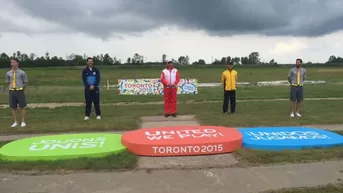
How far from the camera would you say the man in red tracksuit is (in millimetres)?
10961

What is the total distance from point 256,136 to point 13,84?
6332 millimetres

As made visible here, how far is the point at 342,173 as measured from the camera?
18.0 feet

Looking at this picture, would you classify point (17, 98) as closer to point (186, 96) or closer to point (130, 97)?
point (130, 97)

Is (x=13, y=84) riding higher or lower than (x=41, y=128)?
higher

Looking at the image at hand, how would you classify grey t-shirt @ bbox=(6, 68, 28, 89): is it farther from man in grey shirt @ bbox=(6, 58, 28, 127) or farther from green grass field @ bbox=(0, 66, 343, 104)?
green grass field @ bbox=(0, 66, 343, 104)

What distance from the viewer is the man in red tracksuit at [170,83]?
11.0 m

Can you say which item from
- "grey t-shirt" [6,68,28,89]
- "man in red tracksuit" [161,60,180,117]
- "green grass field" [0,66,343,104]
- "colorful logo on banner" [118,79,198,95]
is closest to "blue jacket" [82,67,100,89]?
"grey t-shirt" [6,68,28,89]

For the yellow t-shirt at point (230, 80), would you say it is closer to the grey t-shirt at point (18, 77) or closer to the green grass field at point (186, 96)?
the grey t-shirt at point (18, 77)

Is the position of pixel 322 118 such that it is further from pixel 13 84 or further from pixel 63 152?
pixel 13 84

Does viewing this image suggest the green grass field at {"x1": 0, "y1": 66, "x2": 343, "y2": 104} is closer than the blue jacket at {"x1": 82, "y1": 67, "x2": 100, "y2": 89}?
No

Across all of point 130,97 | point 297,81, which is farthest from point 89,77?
point 130,97

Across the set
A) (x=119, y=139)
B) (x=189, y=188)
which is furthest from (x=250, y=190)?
(x=119, y=139)

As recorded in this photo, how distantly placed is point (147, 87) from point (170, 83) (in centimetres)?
1331

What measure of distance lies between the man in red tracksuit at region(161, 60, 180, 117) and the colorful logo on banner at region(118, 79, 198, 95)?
12.3 m
